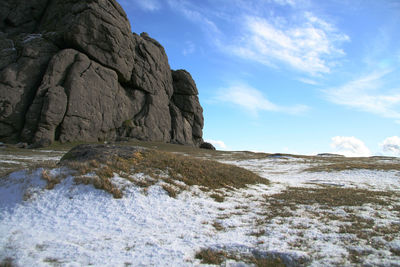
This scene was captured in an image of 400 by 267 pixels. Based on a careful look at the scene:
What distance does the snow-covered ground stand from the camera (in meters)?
A: 6.82

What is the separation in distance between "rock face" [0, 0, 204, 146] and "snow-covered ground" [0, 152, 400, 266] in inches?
1849

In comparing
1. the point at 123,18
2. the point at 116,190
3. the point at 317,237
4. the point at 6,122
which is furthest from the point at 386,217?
the point at 123,18

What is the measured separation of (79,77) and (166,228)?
196 ft

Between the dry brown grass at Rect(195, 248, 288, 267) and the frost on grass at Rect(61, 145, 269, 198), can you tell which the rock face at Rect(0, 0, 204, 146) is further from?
the dry brown grass at Rect(195, 248, 288, 267)

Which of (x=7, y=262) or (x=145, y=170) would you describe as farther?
(x=145, y=170)

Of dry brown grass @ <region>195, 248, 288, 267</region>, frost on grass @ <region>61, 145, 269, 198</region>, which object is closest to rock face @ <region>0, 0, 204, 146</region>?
frost on grass @ <region>61, 145, 269, 198</region>

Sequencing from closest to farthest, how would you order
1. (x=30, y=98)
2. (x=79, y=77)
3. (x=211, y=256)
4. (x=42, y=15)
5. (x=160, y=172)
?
(x=211, y=256) < (x=160, y=172) < (x=30, y=98) < (x=79, y=77) < (x=42, y=15)

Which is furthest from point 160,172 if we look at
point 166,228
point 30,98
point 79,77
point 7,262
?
point 30,98

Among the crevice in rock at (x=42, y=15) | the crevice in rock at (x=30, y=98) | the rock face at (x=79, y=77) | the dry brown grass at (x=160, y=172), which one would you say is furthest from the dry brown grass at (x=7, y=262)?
the crevice in rock at (x=42, y=15)

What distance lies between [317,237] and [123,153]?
42.7ft

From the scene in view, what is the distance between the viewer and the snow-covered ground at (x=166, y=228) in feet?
22.4

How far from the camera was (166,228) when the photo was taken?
9258mm

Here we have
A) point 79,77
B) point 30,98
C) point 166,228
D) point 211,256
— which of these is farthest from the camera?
point 79,77

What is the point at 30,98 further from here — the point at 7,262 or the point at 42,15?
the point at 7,262
